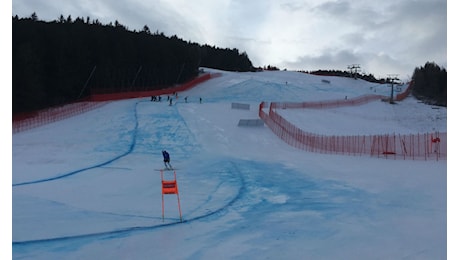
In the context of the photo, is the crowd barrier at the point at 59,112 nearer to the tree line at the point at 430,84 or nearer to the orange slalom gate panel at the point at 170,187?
the orange slalom gate panel at the point at 170,187

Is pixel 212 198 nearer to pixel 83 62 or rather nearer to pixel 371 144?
pixel 371 144

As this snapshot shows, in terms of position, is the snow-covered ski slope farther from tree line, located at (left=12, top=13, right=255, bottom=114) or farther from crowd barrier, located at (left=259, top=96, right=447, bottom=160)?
tree line, located at (left=12, top=13, right=255, bottom=114)

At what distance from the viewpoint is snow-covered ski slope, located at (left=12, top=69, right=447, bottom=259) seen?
7.46 m

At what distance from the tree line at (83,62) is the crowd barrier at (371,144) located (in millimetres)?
17445

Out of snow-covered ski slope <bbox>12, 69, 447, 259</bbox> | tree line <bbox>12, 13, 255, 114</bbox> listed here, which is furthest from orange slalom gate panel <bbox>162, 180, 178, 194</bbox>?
tree line <bbox>12, 13, 255, 114</bbox>

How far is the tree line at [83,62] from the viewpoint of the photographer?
105 ft

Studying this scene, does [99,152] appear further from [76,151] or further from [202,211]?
[202,211]

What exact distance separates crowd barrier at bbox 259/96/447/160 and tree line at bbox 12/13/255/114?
17445 mm

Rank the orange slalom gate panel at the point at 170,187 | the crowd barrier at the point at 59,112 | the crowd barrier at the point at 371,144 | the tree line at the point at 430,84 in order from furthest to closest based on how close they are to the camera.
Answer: the tree line at the point at 430,84 < the crowd barrier at the point at 59,112 < the crowd barrier at the point at 371,144 < the orange slalom gate panel at the point at 170,187

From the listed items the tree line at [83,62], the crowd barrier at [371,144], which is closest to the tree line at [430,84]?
the crowd barrier at [371,144]

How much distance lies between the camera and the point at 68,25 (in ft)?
152

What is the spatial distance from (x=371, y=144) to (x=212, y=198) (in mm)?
12832

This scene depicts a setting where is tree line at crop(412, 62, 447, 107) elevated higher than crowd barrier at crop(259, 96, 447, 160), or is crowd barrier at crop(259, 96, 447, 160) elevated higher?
tree line at crop(412, 62, 447, 107)

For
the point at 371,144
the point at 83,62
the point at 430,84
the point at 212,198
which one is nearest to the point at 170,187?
the point at 212,198
